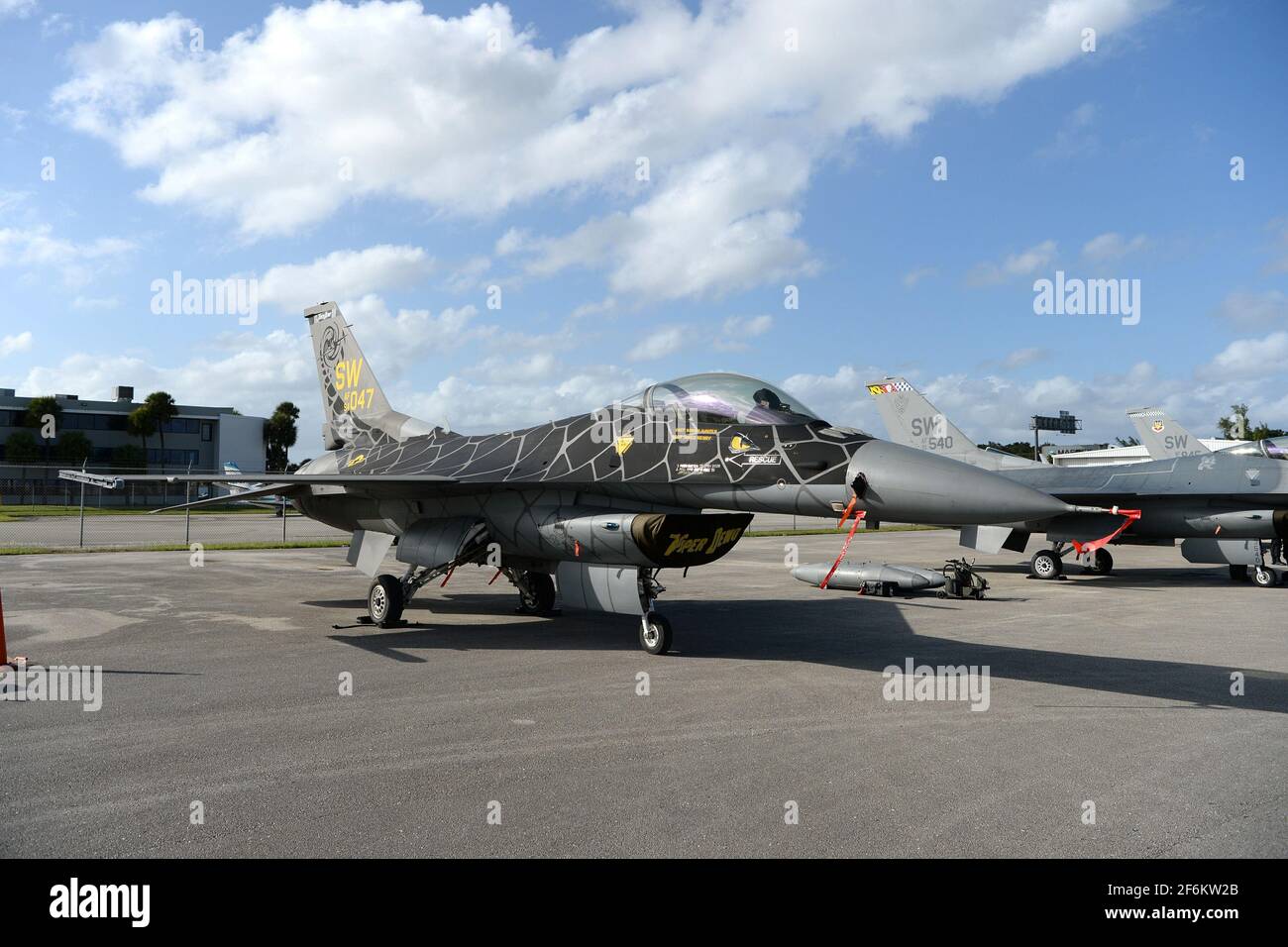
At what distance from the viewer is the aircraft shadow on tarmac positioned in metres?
7.81

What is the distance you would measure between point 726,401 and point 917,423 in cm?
1609

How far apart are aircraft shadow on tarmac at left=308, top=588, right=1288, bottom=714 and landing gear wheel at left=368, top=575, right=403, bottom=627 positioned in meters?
0.19

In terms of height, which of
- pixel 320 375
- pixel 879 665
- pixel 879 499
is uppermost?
pixel 320 375

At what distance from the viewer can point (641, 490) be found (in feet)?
30.4

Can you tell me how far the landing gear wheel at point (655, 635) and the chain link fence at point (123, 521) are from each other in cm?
674

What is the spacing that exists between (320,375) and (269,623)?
20.2 ft

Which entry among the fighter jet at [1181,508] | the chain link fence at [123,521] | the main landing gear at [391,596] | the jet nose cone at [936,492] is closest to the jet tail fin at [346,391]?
the chain link fence at [123,521]

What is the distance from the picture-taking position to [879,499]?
7512mm

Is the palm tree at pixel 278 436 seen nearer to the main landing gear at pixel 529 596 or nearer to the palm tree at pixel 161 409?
the palm tree at pixel 161 409

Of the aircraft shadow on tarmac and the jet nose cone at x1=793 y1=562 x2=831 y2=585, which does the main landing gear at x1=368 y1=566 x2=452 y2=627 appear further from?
the jet nose cone at x1=793 y1=562 x2=831 y2=585

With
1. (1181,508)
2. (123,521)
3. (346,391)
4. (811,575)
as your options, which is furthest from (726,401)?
(123,521)

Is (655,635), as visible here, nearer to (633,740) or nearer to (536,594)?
(633,740)
